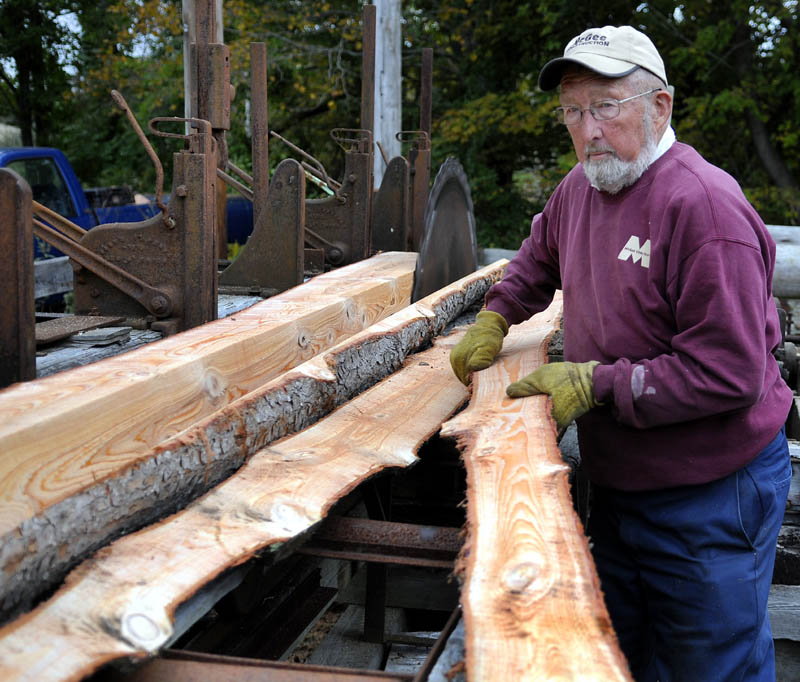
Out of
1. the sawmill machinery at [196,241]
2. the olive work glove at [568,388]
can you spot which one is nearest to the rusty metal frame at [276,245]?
the sawmill machinery at [196,241]

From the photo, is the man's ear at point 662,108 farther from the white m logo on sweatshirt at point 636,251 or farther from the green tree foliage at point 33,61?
the green tree foliage at point 33,61

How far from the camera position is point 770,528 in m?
2.43

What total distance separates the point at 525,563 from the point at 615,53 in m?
1.42

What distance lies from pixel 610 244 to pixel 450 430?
69cm

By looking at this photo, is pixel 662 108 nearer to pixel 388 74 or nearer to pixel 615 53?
pixel 615 53

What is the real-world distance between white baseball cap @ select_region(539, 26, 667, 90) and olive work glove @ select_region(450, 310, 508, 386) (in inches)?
37.3

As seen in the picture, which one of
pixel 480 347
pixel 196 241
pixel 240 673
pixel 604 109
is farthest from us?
pixel 196 241

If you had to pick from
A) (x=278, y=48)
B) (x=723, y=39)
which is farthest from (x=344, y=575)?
(x=278, y=48)

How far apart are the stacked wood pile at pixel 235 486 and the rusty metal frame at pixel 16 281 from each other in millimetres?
281

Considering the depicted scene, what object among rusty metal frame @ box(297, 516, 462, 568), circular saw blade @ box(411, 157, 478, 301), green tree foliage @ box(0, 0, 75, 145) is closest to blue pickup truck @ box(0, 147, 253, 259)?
circular saw blade @ box(411, 157, 478, 301)

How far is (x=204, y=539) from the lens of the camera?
1.79m

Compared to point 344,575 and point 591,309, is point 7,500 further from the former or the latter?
point 344,575

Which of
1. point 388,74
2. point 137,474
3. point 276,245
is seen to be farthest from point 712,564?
point 388,74

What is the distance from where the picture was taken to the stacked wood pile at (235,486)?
147 centimetres
